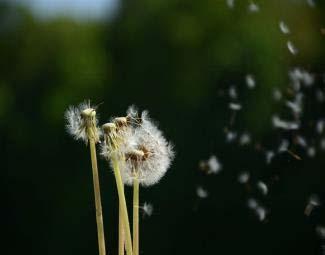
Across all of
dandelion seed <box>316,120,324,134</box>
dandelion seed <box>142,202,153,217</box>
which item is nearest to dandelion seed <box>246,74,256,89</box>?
dandelion seed <box>316,120,324,134</box>

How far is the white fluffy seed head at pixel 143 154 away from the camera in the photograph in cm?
75

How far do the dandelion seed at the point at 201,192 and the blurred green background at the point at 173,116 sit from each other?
2cm

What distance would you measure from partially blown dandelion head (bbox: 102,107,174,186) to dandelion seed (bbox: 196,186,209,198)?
4.98 ft

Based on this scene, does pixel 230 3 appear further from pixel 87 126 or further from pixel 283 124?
pixel 87 126

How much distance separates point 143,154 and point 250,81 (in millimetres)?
1718

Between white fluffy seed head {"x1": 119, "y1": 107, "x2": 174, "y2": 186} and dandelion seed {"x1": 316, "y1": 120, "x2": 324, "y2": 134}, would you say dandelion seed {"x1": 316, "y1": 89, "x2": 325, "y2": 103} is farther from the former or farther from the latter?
white fluffy seed head {"x1": 119, "y1": 107, "x2": 174, "y2": 186}

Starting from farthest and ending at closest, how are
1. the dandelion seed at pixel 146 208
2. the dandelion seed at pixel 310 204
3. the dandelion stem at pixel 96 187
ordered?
1. the dandelion seed at pixel 310 204
2. the dandelion seed at pixel 146 208
3. the dandelion stem at pixel 96 187

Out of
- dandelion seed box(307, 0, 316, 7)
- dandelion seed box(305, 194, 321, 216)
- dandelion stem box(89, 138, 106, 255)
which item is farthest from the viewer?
dandelion seed box(307, 0, 316, 7)

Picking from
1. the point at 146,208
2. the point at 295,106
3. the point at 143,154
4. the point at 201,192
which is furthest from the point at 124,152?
the point at 201,192

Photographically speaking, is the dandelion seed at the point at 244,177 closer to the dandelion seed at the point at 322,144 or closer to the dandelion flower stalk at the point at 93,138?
the dandelion seed at the point at 322,144

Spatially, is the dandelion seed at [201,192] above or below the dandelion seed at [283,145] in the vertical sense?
below

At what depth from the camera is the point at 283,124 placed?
8.03 ft

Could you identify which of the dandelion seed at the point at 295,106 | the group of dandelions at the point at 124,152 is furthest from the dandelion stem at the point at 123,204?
the dandelion seed at the point at 295,106

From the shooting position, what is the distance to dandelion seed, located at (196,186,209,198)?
235cm
